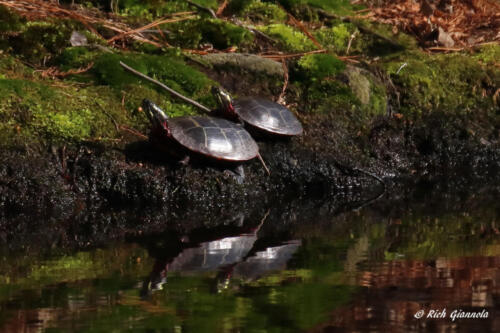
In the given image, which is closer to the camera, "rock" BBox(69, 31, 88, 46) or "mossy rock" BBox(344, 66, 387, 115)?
"rock" BBox(69, 31, 88, 46)

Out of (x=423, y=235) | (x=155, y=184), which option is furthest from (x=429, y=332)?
(x=155, y=184)

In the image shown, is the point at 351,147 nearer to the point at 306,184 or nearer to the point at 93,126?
the point at 306,184

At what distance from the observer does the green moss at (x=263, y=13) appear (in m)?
9.99

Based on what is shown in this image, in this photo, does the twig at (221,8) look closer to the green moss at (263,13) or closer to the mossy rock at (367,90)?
the green moss at (263,13)

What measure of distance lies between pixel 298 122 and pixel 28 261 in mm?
3658

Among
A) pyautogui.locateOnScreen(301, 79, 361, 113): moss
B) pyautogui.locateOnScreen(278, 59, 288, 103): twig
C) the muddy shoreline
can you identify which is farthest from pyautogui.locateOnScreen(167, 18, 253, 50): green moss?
the muddy shoreline

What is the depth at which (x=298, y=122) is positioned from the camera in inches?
293

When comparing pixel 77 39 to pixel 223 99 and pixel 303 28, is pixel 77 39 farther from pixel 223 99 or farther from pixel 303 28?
pixel 303 28

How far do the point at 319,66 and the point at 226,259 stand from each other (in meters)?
4.35

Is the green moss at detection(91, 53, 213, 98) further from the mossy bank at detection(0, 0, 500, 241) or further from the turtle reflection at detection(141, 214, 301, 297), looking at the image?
the turtle reflection at detection(141, 214, 301, 297)

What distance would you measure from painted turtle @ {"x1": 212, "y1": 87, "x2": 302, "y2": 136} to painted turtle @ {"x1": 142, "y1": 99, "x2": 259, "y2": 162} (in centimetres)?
33

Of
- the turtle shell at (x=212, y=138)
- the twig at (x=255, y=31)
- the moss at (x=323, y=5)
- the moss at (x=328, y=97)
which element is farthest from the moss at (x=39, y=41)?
the moss at (x=323, y=5)

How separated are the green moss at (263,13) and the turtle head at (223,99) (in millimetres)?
3116

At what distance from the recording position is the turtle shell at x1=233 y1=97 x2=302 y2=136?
714 cm
